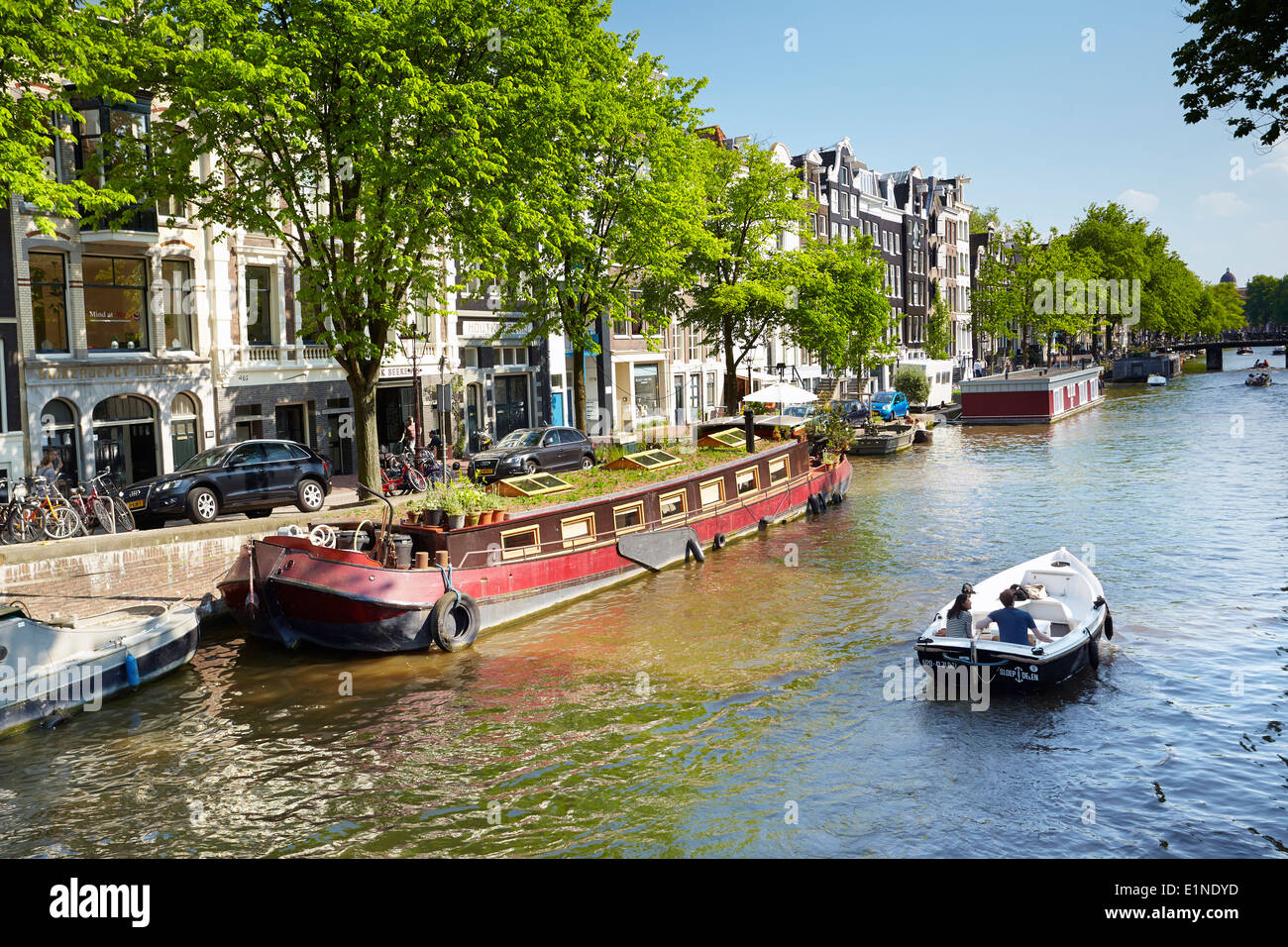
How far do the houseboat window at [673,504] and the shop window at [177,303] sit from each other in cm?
1533

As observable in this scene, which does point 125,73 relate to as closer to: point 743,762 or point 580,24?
point 580,24

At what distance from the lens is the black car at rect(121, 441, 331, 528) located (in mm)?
23359

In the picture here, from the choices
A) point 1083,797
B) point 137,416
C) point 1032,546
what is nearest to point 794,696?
point 1083,797

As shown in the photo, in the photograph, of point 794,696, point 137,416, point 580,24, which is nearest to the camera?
point 794,696

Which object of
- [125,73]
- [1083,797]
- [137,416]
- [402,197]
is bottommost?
[1083,797]

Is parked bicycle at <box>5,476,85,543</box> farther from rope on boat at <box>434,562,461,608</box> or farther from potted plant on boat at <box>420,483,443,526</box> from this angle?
rope on boat at <box>434,562,461,608</box>

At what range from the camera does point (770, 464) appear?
33.3 metres

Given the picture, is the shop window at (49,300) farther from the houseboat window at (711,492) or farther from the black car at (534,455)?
the houseboat window at (711,492)

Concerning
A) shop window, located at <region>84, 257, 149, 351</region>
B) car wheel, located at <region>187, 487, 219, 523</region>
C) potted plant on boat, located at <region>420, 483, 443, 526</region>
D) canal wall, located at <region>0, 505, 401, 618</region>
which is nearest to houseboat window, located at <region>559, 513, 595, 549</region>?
potted plant on boat, located at <region>420, 483, 443, 526</region>

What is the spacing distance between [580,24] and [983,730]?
26.1 metres

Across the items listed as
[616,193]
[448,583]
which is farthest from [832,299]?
[448,583]

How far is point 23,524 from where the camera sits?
70.1 feet

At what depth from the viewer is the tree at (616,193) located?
33.8 m

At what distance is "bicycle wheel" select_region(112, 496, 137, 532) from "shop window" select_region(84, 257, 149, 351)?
29.3 ft
